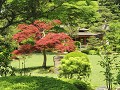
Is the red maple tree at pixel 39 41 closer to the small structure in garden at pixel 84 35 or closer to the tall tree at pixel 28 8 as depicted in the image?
the tall tree at pixel 28 8

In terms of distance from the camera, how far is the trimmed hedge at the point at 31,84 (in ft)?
21.9

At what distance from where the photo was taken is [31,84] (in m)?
6.89

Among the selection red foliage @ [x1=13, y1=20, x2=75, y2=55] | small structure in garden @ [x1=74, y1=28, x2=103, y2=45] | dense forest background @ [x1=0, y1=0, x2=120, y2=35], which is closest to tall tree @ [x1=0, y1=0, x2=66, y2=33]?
dense forest background @ [x1=0, y1=0, x2=120, y2=35]

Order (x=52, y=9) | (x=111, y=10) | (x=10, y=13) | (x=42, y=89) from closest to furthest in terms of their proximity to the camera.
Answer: (x=42, y=89), (x=52, y=9), (x=10, y=13), (x=111, y=10)

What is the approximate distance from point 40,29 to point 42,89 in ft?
44.8

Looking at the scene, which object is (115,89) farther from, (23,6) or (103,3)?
(103,3)

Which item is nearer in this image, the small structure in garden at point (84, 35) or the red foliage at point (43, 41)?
the red foliage at point (43, 41)

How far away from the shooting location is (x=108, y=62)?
11.1 m

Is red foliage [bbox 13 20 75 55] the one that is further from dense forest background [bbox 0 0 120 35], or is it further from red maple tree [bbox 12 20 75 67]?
dense forest background [bbox 0 0 120 35]

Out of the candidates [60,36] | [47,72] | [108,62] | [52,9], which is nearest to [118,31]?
[108,62]

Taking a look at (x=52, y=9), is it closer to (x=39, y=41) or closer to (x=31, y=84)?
(x=31, y=84)

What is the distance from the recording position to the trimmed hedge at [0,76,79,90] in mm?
6664

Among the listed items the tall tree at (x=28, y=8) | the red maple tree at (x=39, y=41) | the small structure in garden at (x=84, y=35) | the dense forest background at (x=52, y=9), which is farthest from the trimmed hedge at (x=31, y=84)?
the small structure in garden at (x=84, y=35)

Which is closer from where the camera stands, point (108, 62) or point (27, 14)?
point (27, 14)
